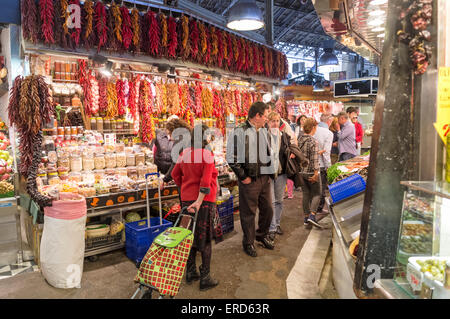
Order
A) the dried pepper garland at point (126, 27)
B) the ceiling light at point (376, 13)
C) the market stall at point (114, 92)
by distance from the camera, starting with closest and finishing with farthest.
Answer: the ceiling light at point (376, 13) < the market stall at point (114, 92) < the dried pepper garland at point (126, 27)

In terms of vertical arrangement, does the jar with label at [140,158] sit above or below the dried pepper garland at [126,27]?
below

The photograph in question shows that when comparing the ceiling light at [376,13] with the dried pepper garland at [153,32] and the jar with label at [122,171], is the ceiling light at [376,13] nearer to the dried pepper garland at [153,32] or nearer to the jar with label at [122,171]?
the dried pepper garland at [153,32]

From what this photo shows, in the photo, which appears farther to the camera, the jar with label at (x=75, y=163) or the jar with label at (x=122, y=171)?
the jar with label at (x=122, y=171)

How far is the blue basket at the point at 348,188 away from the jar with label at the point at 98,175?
330 centimetres

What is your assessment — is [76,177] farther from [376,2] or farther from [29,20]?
[376,2]

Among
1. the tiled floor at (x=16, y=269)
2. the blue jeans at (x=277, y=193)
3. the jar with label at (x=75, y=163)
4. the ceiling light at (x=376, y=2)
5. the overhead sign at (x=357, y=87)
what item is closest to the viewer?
the ceiling light at (x=376, y=2)

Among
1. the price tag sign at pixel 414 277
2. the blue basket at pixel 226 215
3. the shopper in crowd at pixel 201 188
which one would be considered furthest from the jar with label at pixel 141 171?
the price tag sign at pixel 414 277

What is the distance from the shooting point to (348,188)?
409 cm

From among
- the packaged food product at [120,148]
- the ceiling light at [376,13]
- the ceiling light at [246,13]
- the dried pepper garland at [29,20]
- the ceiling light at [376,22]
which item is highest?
the ceiling light at [246,13]

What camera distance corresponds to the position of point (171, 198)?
17.9ft

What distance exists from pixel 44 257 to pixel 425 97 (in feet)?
13.0

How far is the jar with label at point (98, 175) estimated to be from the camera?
5004 mm
